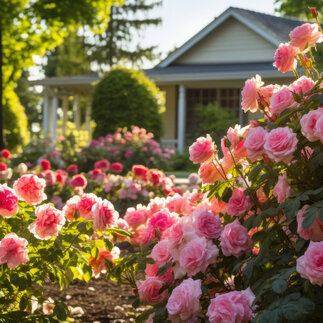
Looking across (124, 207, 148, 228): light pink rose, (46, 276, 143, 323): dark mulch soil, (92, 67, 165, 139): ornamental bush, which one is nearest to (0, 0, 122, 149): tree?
(92, 67, 165, 139): ornamental bush

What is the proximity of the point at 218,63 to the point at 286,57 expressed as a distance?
19.0m

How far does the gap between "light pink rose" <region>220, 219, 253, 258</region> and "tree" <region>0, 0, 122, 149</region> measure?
15697 mm

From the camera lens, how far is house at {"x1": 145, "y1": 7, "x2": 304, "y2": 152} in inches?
800

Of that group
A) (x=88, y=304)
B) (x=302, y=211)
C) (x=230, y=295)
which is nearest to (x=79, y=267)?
(x=230, y=295)

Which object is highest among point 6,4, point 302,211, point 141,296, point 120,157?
point 6,4

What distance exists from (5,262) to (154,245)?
28.1 inches

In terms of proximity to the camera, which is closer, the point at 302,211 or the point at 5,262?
the point at 302,211

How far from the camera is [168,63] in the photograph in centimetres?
2261

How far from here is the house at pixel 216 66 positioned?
2027cm

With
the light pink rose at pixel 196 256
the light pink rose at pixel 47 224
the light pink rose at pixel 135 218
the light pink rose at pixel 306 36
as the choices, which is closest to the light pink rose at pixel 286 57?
the light pink rose at pixel 306 36

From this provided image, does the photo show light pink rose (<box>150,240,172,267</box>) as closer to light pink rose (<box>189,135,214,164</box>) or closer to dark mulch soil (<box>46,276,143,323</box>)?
light pink rose (<box>189,135,214,164</box>)

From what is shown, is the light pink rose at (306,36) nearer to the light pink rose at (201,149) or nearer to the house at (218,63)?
the light pink rose at (201,149)

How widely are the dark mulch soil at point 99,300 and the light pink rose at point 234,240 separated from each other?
196 cm

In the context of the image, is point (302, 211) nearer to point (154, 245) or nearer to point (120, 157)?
point (154, 245)
